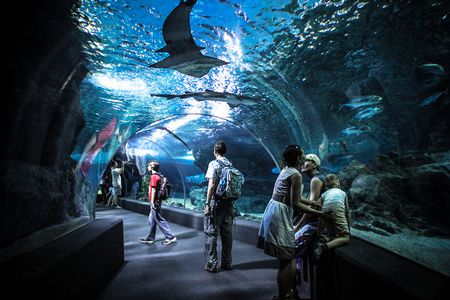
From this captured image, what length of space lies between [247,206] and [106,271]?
549 inches

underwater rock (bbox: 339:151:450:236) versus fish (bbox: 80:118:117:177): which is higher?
fish (bbox: 80:118:117:177)

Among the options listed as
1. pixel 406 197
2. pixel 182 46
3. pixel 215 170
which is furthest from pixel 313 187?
pixel 406 197

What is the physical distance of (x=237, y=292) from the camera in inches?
136

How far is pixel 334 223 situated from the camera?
2.81 m

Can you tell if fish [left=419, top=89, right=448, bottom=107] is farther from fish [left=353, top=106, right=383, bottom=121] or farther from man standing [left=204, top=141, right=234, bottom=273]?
man standing [left=204, top=141, right=234, bottom=273]

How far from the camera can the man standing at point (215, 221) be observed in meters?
4.21

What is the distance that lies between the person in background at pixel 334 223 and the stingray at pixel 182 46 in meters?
3.64

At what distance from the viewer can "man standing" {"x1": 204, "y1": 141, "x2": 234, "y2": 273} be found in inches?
166

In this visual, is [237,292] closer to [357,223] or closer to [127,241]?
[127,241]

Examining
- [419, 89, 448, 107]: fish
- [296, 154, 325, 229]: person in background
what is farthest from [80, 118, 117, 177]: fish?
[419, 89, 448, 107]: fish

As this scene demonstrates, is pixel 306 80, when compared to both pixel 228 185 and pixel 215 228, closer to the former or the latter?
pixel 228 185

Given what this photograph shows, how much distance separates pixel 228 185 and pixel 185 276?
1.84 m

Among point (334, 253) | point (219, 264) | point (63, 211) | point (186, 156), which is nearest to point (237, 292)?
point (219, 264)

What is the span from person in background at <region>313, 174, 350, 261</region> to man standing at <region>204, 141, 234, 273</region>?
1.89 m
